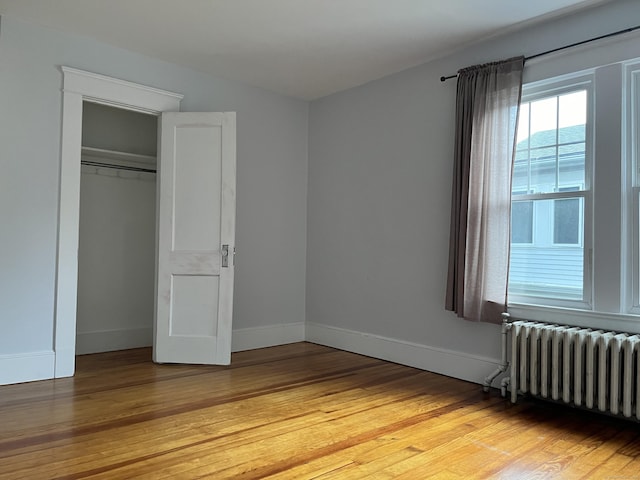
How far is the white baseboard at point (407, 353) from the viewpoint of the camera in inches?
162

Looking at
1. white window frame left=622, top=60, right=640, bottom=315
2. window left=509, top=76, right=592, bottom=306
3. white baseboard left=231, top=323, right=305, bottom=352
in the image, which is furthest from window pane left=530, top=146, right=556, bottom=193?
white baseboard left=231, top=323, right=305, bottom=352

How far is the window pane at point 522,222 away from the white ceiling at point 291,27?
140cm

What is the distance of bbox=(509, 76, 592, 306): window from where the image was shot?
359 cm

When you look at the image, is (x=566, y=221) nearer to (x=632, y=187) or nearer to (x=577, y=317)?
(x=632, y=187)

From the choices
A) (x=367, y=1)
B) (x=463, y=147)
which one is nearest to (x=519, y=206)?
(x=463, y=147)

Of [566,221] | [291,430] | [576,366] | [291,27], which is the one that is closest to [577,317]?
[576,366]

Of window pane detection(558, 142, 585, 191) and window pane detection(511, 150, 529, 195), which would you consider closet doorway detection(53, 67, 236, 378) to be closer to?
window pane detection(511, 150, 529, 195)

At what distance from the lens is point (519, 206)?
395 cm

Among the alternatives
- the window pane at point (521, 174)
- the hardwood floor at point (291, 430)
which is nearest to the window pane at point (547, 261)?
the window pane at point (521, 174)

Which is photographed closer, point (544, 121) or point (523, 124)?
point (544, 121)

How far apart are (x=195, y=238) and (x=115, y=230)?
123cm

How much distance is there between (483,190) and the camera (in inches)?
154

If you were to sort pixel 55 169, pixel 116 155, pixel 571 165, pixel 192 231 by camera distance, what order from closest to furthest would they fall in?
1. pixel 571 165
2. pixel 55 169
3. pixel 192 231
4. pixel 116 155

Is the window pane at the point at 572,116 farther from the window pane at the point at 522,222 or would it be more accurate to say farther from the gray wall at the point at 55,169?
the gray wall at the point at 55,169
